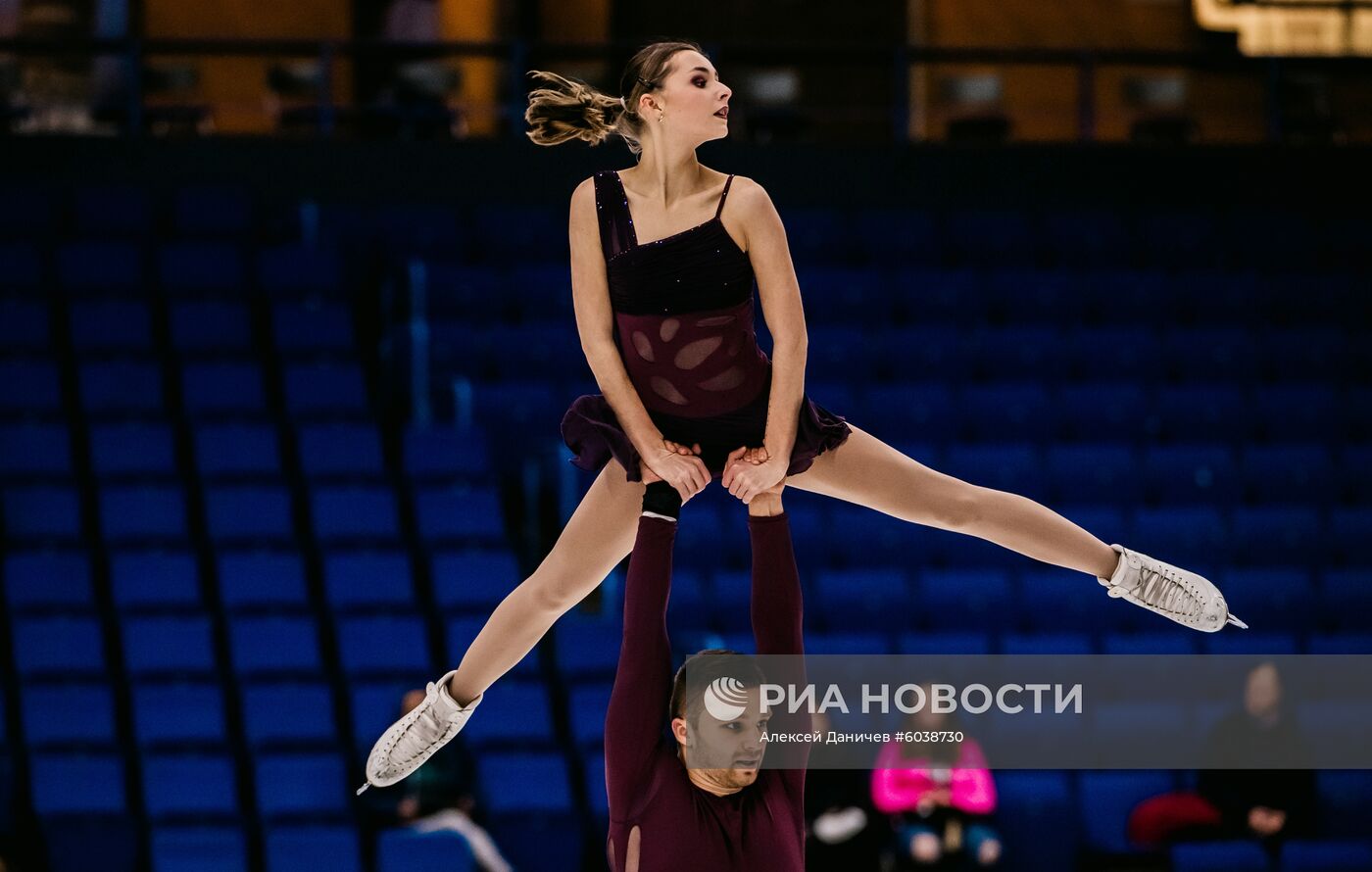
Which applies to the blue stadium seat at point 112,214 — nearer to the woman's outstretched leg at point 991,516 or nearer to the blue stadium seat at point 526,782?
the blue stadium seat at point 526,782

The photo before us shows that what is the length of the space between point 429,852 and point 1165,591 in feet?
11.6

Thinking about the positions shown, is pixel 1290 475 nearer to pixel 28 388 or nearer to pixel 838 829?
pixel 838 829

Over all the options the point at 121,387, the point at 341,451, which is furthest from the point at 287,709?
the point at 121,387

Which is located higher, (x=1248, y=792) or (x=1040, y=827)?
(x=1248, y=792)

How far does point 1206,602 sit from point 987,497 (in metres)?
0.58

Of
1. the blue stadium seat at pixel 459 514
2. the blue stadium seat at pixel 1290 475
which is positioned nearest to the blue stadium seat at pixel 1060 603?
the blue stadium seat at pixel 1290 475

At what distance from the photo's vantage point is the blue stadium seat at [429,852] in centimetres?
653

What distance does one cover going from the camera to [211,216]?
9.27 m

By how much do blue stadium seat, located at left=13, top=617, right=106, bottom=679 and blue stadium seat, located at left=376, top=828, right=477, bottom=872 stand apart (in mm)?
1606

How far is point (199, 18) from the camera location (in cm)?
1191

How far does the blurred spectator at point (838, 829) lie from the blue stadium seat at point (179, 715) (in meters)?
2.34

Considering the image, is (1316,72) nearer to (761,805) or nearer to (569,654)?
(569,654)

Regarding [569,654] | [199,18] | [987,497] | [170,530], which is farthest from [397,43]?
A: [987,497]

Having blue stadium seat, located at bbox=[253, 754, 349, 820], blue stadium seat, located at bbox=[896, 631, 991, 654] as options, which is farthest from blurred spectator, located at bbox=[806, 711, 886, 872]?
blue stadium seat, located at bbox=[253, 754, 349, 820]
